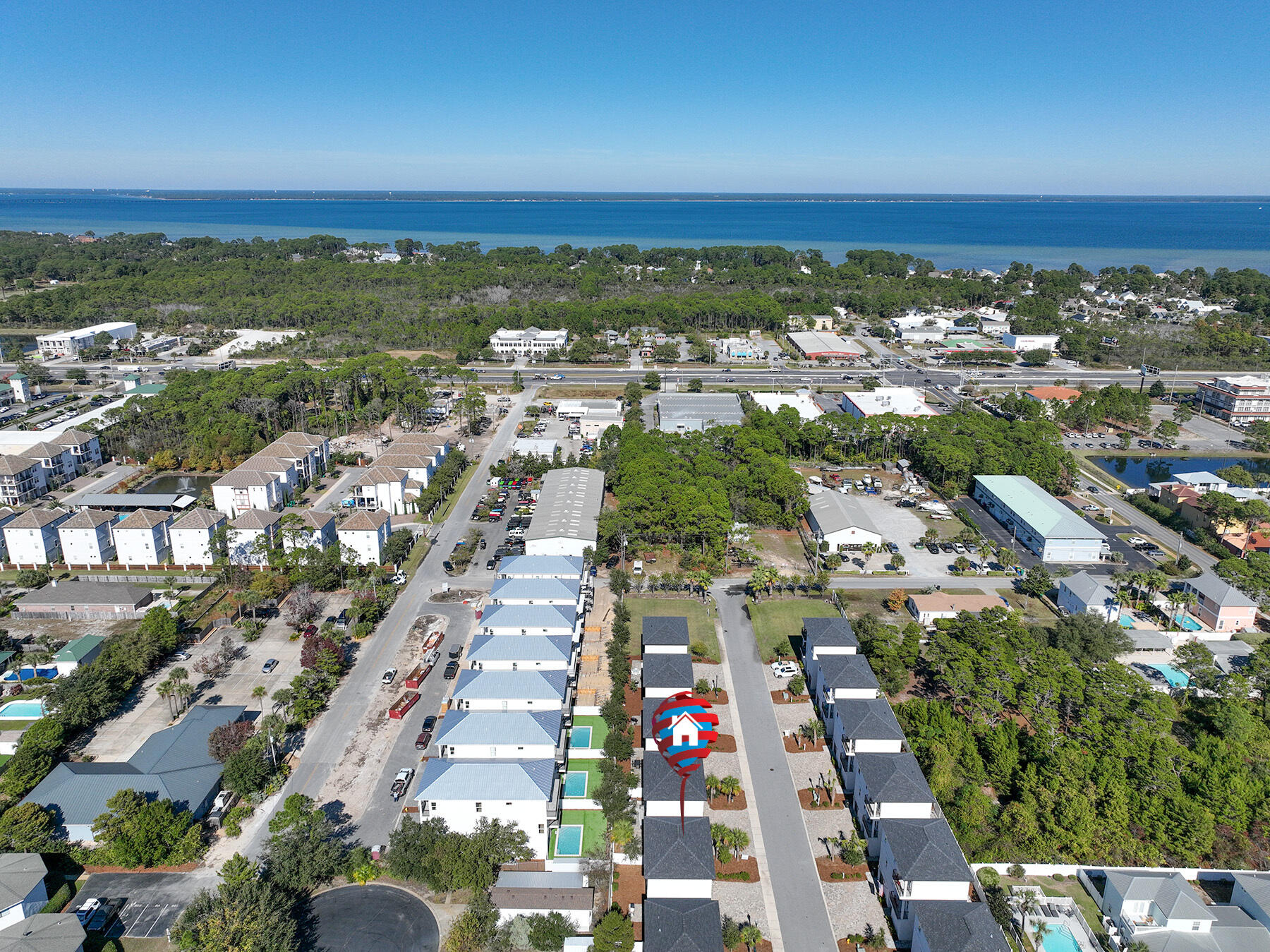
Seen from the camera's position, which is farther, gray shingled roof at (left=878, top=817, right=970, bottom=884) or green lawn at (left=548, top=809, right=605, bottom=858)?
green lawn at (left=548, top=809, right=605, bottom=858)

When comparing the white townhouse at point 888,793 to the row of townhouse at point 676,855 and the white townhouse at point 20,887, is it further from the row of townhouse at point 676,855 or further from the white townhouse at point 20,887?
the white townhouse at point 20,887

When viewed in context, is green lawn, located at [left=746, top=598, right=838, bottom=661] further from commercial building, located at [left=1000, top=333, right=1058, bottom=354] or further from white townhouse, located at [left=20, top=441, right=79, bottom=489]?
commercial building, located at [left=1000, top=333, right=1058, bottom=354]

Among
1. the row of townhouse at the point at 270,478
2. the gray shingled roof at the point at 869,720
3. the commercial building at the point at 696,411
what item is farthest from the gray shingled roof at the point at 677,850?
the commercial building at the point at 696,411

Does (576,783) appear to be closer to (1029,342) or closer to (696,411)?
(696,411)

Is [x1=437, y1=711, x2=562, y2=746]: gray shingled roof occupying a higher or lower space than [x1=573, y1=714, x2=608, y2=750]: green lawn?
higher

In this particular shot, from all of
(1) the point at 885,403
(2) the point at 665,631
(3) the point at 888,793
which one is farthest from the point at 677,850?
(1) the point at 885,403

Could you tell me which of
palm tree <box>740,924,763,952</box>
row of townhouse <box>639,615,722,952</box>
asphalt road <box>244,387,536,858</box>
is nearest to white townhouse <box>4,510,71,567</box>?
asphalt road <box>244,387,536,858</box>
